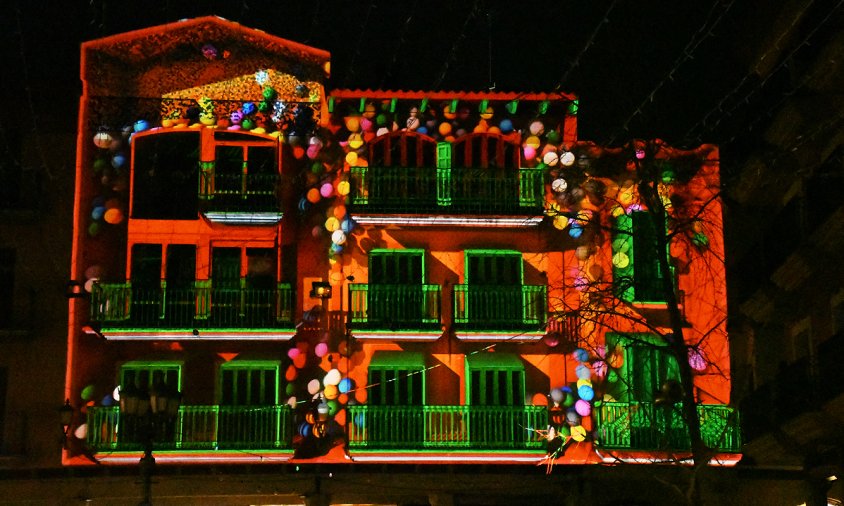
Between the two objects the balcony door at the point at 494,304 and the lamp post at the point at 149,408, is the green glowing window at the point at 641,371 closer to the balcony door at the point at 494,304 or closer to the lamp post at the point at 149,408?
the balcony door at the point at 494,304

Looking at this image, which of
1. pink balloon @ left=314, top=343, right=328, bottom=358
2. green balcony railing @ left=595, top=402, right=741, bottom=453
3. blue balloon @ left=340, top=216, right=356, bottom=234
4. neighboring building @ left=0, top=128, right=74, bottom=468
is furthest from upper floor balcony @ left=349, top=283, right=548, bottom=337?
neighboring building @ left=0, top=128, right=74, bottom=468

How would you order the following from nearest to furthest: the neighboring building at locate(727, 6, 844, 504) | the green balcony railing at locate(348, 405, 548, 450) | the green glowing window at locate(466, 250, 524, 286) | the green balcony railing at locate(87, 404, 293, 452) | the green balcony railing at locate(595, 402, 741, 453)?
the neighboring building at locate(727, 6, 844, 504), the green balcony railing at locate(595, 402, 741, 453), the green balcony railing at locate(87, 404, 293, 452), the green balcony railing at locate(348, 405, 548, 450), the green glowing window at locate(466, 250, 524, 286)

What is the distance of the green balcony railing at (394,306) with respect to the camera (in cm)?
2731

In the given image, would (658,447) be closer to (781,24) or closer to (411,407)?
(411,407)

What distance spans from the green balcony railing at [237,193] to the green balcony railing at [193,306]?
5.77 ft

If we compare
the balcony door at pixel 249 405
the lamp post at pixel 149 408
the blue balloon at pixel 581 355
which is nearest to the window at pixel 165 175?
the balcony door at pixel 249 405

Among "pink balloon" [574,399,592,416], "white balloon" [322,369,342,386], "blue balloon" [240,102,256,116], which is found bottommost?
"pink balloon" [574,399,592,416]

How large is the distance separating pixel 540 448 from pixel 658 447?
2.46 metres

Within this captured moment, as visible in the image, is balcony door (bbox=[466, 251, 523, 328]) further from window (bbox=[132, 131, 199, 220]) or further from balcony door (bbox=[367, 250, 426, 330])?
window (bbox=[132, 131, 199, 220])

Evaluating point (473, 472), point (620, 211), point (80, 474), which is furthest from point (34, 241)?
point (620, 211)

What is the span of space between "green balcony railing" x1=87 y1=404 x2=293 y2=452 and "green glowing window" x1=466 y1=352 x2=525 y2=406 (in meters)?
4.06

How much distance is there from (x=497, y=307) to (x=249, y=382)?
5.69m

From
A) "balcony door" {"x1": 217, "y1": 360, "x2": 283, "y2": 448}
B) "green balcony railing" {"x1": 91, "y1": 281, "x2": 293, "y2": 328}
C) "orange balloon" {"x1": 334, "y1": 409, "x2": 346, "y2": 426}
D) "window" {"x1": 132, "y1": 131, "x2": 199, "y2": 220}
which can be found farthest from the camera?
"window" {"x1": 132, "y1": 131, "x2": 199, "y2": 220}

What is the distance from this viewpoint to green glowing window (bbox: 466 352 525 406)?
2748cm
